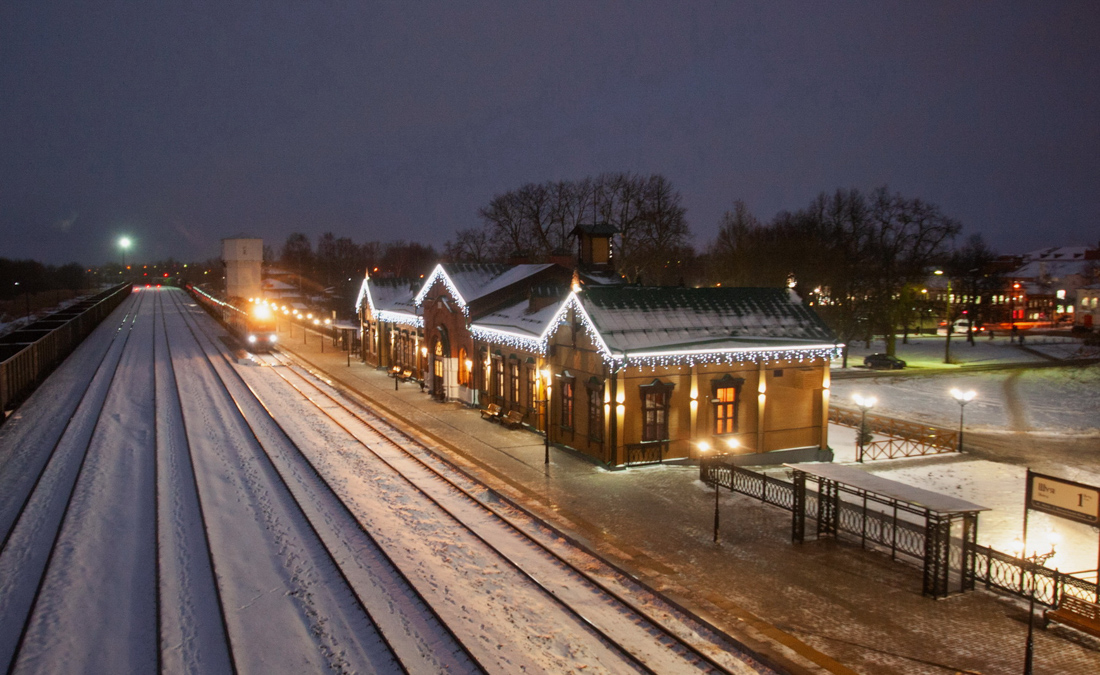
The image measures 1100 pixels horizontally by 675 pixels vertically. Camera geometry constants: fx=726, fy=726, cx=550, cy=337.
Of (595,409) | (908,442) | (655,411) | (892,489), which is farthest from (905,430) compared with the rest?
(892,489)

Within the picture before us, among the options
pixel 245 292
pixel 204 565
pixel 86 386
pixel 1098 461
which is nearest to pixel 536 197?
pixel 86 386

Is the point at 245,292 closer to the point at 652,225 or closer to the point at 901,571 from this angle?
the point at 652,225

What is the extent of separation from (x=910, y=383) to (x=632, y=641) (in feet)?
125

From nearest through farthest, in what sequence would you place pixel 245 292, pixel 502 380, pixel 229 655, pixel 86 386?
pixel 229 655, pixel 502 380, pixel 86 386, pixel 245 292

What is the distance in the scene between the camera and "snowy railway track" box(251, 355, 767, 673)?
11.0 meters

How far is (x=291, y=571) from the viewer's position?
46.0 feet

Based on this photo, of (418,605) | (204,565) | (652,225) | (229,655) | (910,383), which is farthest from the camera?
(652,225)

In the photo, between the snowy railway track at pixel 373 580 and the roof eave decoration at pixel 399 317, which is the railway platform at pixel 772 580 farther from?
the roof eave decoration at pixel 399 317

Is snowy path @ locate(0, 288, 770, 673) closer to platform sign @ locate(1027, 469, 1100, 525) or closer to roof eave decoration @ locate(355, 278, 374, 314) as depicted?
platform sign @ locate(1027, 469, 1100, 525)

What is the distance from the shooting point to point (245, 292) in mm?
125875

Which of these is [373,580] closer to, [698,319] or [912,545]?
[912,545]

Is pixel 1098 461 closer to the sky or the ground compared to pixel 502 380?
closer to the ground

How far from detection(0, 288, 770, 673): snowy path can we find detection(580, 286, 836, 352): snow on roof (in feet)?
22.6

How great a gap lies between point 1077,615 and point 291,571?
13.6 metres
